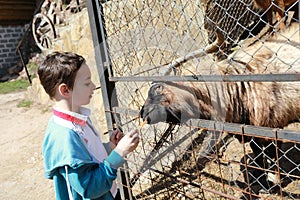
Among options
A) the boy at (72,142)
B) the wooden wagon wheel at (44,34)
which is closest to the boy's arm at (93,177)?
the boy at (72,142)

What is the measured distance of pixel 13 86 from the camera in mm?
10922

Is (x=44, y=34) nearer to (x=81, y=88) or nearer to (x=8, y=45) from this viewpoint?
(x=8, y=45)

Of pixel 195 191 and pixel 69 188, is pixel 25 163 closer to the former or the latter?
pixel 195 191

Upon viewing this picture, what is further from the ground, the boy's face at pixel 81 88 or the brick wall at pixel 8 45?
the brick wall at pixel 8 45

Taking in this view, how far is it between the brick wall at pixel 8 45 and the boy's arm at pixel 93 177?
1279cm

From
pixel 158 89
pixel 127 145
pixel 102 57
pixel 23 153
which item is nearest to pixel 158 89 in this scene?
pixel 158 89

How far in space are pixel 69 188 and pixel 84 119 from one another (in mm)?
335

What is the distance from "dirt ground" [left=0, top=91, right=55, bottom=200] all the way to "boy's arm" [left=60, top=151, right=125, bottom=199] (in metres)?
2.16

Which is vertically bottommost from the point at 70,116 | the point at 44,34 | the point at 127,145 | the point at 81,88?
the point at 127,145

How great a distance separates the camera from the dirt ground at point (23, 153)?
3.63m

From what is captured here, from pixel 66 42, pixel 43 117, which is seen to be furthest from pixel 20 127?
pixel 66 42

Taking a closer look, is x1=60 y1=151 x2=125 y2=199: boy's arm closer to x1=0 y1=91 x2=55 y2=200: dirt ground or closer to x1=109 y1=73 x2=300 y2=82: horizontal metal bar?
x1=109 y1=73 x2=300 y2=82: horizontal metal bar

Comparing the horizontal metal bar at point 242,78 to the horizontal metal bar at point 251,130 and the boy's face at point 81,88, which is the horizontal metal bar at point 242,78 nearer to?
the horizontal metal bar at point 251,130

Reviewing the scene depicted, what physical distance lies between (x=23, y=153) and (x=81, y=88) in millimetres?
3895
